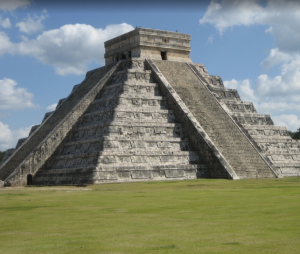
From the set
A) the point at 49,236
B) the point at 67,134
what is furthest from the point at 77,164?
the point at 49,236

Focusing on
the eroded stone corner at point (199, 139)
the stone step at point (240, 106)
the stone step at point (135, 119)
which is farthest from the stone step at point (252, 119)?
the stone step at point (135, 119)

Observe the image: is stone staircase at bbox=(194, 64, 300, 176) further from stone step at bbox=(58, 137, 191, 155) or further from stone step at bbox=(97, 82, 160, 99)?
stone step at bbox=(58, 137, 191, 155)

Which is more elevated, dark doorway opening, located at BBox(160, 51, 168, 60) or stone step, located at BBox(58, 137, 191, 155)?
dark doorway opening, located at BBox(160, 51, 168, 60)

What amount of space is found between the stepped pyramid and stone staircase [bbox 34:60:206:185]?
0.06 meters

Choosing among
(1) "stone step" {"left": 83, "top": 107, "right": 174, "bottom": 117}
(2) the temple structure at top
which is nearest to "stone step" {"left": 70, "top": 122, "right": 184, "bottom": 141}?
(1) "stone step" {"left": 83, "top": 107, "right": 174, "bottom": 117}

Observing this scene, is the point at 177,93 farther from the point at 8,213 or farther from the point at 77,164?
the point at 8,213

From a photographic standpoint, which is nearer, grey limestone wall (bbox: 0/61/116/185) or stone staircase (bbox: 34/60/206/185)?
stone staircase (bbox: 34/60/206/185)

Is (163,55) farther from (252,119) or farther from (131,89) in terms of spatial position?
(252,119)

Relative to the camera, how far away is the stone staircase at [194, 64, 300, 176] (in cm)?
Answer: 3066

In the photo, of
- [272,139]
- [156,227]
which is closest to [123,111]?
[272,139]

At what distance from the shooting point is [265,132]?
107 ft

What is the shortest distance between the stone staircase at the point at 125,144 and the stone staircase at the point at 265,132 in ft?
14.8

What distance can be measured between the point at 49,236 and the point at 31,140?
2535 centimetres

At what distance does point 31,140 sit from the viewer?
3319 centimetres
